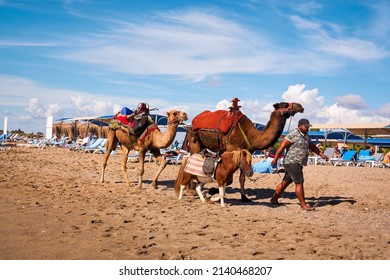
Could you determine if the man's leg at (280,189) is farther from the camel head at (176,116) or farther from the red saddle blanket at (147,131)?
the red saddle blanket at (147,131)

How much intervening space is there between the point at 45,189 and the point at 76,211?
118 inches

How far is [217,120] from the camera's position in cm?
1023

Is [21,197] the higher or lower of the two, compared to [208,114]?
lower

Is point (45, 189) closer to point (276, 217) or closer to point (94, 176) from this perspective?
point (94, 176)

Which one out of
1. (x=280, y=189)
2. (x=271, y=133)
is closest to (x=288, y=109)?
(x=271, y=133)

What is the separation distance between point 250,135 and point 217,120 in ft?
3.26

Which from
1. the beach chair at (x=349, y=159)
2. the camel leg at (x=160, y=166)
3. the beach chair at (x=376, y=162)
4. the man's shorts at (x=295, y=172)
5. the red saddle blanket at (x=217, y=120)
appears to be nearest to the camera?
the man's shorts at (x=295, y=172)

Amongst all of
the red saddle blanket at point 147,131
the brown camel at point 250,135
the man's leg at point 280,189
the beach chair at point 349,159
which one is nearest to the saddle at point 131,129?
the red saddle blanket at point 147,131

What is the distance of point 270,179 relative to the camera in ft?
48.3

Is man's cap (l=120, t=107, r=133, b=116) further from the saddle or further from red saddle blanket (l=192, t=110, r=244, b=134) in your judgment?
red saddle blanket (l=192, t=110, r=244, b=134)

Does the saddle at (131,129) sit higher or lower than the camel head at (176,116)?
lower

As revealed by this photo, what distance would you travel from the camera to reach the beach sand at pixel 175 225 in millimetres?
4961

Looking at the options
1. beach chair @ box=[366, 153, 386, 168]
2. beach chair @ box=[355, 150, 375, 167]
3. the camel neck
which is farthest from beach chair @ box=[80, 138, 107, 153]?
the camel neck
